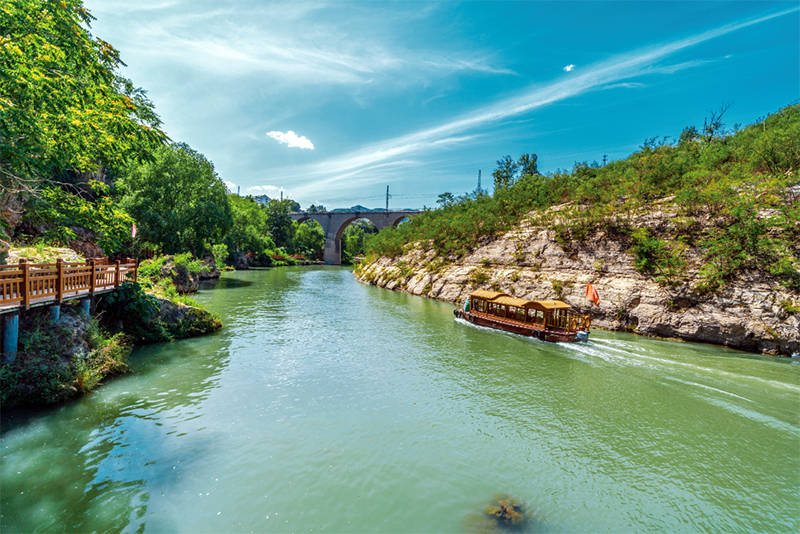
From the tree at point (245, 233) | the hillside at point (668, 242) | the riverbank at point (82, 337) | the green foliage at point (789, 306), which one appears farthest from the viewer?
the tree at point (245, 233)

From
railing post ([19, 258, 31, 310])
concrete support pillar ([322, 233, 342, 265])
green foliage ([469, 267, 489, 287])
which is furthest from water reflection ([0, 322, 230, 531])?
concrete support pillar ([322, 233, 342, 265])

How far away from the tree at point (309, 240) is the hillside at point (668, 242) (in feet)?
208

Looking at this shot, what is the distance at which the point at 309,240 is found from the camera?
9581cm

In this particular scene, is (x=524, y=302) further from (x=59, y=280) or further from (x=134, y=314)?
(x=59, y=280)

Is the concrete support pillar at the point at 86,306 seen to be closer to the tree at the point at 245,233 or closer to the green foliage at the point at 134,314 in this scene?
the green foliage at the point at 134,314

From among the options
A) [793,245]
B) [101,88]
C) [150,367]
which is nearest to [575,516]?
[150,367]

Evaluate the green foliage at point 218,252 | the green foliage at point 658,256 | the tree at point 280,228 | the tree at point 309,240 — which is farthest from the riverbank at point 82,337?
the tree at point 309,240

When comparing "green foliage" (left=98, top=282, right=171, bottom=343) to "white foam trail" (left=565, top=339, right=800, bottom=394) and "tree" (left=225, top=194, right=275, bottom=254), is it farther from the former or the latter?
"tree" (left=225, top=194, right=275, bottom=254)

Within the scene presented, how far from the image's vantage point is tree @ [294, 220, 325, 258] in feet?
307

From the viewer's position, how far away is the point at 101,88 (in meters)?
10.9

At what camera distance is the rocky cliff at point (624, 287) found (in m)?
16.7

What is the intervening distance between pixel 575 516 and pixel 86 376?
13064 mm

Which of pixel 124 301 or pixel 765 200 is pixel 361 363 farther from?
pixel 765 200

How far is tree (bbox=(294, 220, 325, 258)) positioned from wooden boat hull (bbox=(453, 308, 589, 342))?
253ft
